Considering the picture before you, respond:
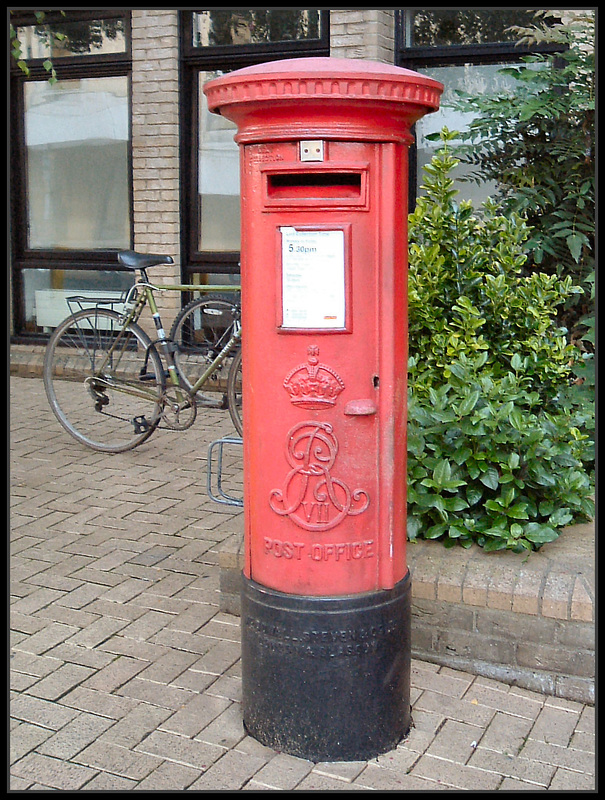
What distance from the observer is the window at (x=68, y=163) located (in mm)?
9383

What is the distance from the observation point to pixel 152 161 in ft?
29.5

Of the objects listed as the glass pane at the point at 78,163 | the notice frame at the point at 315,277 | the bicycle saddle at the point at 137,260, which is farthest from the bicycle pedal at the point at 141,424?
the notice frame at the point at 315,277

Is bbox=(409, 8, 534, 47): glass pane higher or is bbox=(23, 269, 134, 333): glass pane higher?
bbox=(409, 8, 534, 47): glass pane

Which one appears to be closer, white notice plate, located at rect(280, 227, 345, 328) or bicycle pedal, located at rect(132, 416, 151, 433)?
white notice plate, located at rect(280, 227, 345, 328)

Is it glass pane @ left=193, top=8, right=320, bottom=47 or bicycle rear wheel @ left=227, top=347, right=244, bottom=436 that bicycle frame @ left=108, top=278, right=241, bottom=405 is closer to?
bicycle rear wheel @ left=227, top=347, right=244, bottom=436

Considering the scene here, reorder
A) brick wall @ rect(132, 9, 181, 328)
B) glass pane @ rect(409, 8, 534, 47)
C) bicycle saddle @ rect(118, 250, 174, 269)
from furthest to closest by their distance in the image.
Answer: brick wall @ rect(132, 9, 181, 328)
glass pane @ rect(409, 8, 534, 47)
bicycle saddle @ rect(118, 250, 174, 269)

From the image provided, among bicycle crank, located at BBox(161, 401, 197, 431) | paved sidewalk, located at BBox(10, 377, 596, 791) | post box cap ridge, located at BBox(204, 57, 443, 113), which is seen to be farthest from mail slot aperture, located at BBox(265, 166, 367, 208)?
bicycle crank, located at BBox(161, 401, 197, 431)

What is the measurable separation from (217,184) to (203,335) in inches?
99.0

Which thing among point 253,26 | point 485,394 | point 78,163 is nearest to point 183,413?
point 485,394

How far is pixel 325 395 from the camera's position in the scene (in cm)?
295

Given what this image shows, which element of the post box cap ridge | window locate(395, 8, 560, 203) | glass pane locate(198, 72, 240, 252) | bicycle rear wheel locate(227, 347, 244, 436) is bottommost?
bicycle rear wheel locate(227, 347, 244, 436)

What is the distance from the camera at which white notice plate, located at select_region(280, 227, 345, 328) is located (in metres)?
2.88

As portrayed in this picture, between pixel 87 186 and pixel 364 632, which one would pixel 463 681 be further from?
pixel 87 186

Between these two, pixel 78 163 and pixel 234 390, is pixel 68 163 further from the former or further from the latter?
pixel 234 390
